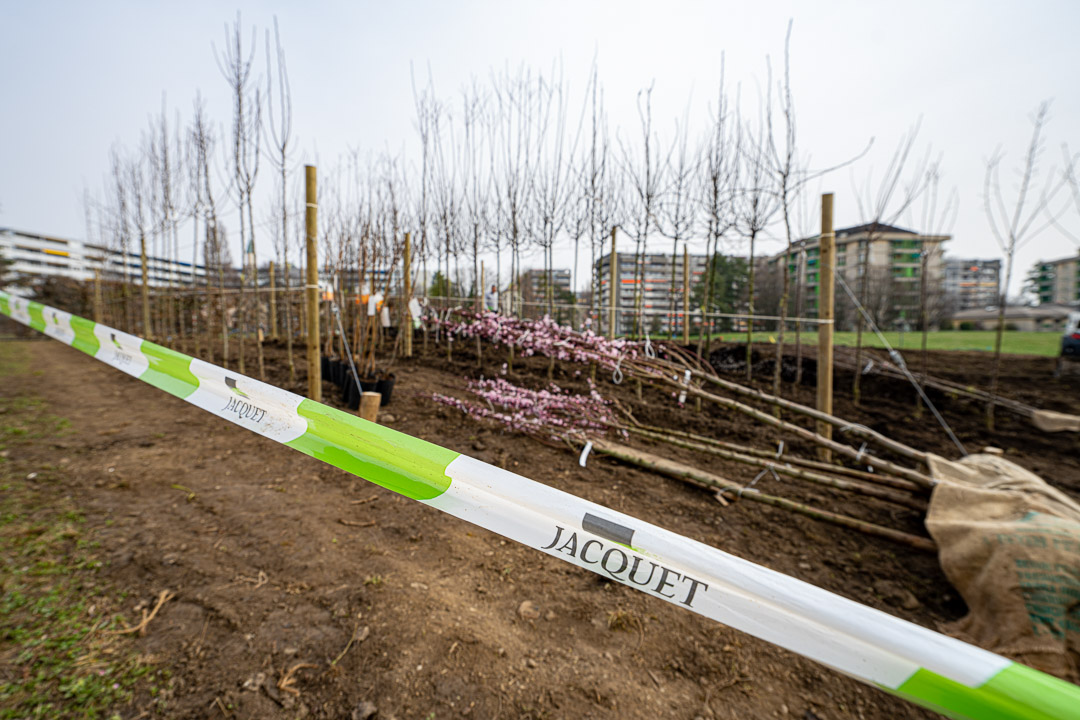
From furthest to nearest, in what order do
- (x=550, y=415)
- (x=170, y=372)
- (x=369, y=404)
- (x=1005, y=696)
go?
(x=550, y=415) → (x=369, y=404) → (x=170, y=372) → (x=1005, y=696)

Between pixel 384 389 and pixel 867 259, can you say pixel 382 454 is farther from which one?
pixel 867 259

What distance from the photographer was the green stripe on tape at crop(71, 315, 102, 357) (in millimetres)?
3373

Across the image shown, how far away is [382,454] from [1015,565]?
2.66m

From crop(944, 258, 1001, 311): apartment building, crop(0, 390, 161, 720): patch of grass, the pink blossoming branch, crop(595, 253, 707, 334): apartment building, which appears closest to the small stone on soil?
crop(0, 390, 161, 720): patch of grass

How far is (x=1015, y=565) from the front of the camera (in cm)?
189

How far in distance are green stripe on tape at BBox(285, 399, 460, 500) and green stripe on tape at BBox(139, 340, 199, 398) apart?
3.91ft

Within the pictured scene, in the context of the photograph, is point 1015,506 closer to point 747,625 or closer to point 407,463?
point 747,625

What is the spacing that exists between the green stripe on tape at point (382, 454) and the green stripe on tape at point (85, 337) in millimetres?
3135

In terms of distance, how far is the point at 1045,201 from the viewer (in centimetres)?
454

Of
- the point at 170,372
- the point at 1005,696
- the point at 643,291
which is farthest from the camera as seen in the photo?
the point at 643,291

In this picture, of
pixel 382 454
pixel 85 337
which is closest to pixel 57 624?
pixel 382 454

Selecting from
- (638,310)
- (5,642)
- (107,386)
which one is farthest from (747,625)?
(107,386)

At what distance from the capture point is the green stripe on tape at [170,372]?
2234mm

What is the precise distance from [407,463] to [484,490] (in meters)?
0.27
